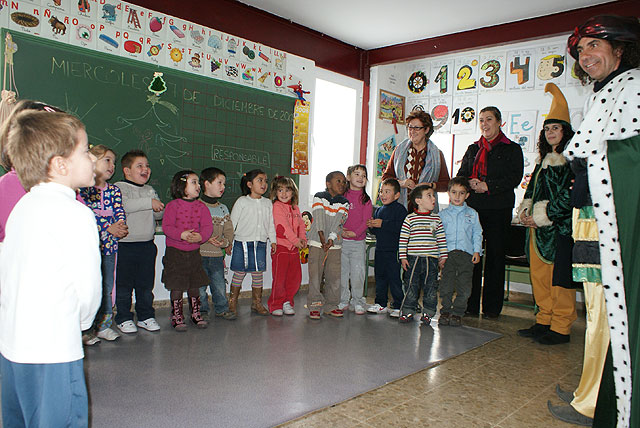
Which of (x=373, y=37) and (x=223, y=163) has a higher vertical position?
(x=373, y=37)

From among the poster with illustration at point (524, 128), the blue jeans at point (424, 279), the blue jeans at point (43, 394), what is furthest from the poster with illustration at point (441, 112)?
the blue jeans at point (43, 394)

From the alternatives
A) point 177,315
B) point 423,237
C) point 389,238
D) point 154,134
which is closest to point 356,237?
point 389,238

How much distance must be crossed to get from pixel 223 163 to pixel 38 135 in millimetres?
3154

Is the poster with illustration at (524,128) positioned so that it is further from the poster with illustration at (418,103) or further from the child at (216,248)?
the child at (216,248)

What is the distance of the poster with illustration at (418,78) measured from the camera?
6434mm

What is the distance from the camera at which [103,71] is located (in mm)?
3666

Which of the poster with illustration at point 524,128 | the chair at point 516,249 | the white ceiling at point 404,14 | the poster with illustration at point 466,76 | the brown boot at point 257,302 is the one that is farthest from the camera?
the poster with illustration at point 466,76

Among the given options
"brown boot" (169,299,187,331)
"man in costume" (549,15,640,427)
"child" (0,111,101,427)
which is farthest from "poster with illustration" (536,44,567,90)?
"child" (0,111,101,427)

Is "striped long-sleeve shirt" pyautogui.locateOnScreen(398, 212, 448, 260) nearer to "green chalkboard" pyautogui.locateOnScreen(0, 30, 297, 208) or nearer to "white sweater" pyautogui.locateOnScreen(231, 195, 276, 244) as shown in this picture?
"white sweater" pyautogui.locateOnScreen(231, 195, 276, 244)

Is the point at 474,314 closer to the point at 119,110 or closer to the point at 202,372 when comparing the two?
the point at 202,372

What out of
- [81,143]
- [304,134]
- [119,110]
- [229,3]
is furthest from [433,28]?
[81,143]

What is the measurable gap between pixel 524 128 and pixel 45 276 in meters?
5.52

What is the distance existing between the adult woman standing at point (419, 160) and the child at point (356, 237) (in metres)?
0.29

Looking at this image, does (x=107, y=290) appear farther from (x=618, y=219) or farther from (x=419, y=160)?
(x=618, y=219)
